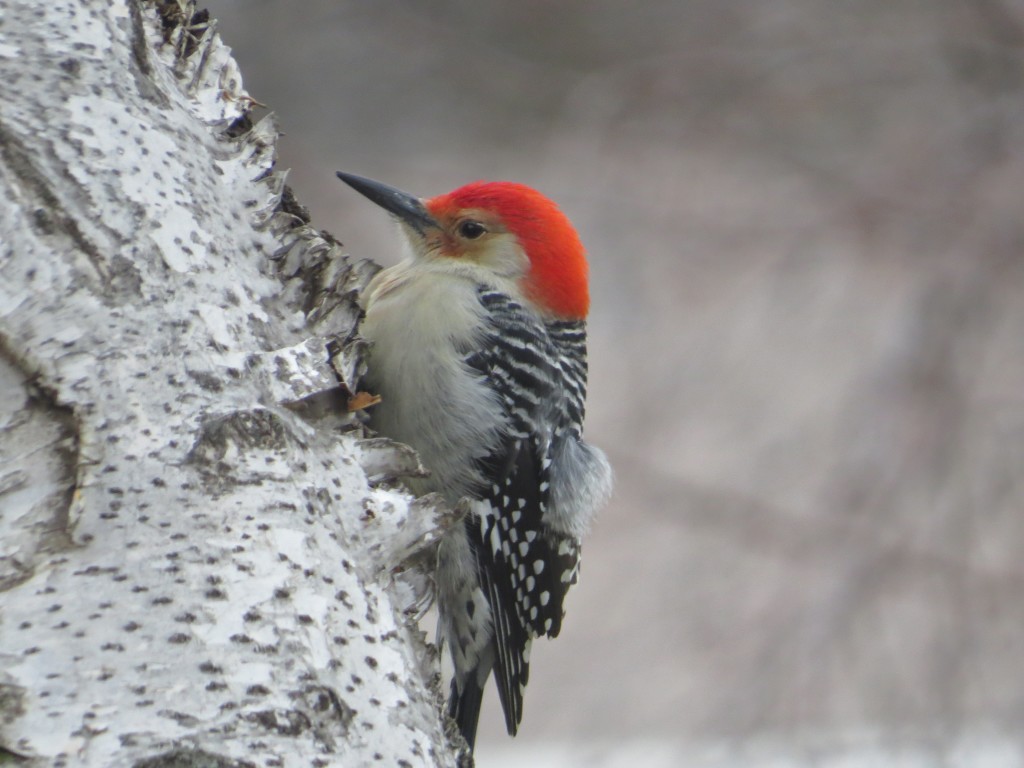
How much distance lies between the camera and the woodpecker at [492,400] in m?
2.71

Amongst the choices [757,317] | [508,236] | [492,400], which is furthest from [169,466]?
[757,317]

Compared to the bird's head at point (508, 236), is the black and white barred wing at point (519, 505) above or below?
below

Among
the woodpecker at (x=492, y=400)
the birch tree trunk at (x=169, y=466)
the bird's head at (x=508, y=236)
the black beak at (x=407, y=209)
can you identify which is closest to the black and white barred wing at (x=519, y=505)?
the woodpecker at (x=492, y=400)

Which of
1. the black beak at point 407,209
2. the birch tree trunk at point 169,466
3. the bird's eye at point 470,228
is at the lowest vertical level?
the birch tree trunk at point 169,466

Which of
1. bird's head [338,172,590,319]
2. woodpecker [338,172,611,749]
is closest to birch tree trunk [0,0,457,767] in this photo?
woodpecker [338,172,611,749]

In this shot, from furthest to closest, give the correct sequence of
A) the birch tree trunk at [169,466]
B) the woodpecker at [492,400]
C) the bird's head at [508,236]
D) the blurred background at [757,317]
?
the blurred background at [757,317], the bird's head at [508,236], the woodpecker at [492,400], the birch tree trunk at [169,466]

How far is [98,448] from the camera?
1373 millimetres

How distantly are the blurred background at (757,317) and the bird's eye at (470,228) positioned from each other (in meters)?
1.63

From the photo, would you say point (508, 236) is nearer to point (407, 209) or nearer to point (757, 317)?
point (407, 209)

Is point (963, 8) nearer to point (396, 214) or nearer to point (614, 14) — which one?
point (614, 14)

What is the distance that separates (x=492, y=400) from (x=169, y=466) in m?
1.42

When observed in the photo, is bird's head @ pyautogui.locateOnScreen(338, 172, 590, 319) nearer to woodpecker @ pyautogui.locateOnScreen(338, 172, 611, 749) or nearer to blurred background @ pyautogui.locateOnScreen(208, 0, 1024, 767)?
woodpecker @ pyautogui.locateOnScreen(338, 172, 611, 749)

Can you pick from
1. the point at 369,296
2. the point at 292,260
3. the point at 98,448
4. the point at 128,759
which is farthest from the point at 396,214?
the point at 128,759

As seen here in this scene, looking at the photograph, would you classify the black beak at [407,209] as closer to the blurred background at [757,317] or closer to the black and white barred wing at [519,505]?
the black and white barred wing at [519,505]
